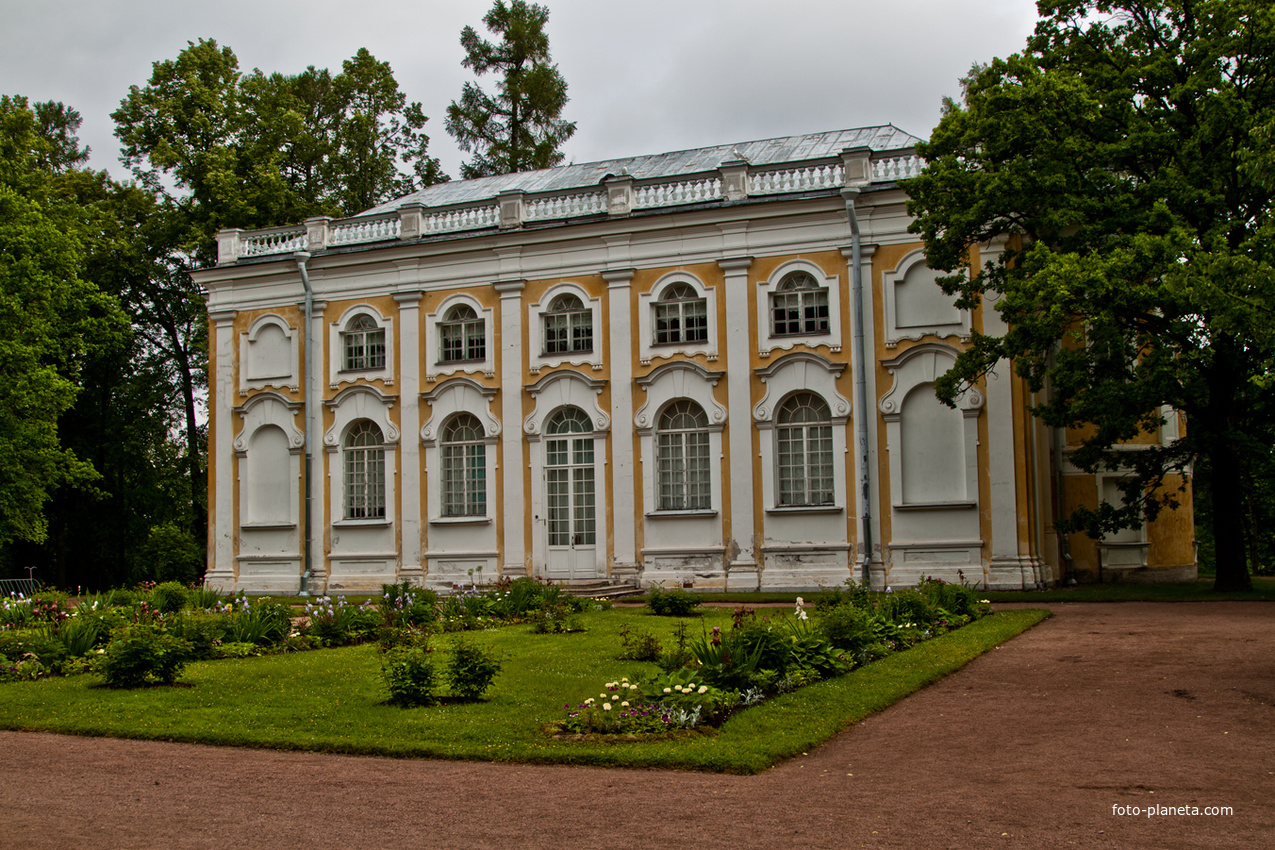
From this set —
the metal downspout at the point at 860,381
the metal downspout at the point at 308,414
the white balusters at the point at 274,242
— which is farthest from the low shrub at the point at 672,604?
the white balusters at the point at 274,242

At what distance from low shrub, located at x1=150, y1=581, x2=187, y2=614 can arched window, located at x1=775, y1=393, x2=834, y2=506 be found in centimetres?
1191

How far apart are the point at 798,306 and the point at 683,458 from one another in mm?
4095

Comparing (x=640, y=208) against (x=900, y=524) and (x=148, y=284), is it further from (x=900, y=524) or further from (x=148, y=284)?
(x=148, y=284)

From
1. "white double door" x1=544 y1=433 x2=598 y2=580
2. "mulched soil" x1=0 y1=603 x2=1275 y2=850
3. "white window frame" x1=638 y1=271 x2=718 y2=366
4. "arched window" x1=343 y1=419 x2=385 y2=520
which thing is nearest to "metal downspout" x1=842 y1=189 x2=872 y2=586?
"white window frame" x1=638 y1=271 x2=718 y2=366

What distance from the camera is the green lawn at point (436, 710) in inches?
327

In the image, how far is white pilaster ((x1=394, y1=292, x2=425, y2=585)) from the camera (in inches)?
1079

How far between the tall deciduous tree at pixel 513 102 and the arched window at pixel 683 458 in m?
17.7

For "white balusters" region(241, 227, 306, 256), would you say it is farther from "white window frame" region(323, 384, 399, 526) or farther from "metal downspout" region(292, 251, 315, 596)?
"white window frame" region(323, 384, 399, 526)

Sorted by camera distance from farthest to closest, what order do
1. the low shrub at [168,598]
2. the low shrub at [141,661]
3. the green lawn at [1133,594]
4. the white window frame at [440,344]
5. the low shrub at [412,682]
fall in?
the white window frame at [440,344], the green lawn at [1133,594], the low shrub at [168,598], the low shrub at [141,661], the low shrub at [412,682]

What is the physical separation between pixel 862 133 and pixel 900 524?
404 inches

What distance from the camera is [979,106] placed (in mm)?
20547

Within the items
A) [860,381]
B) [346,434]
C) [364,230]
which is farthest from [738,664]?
[364,230]

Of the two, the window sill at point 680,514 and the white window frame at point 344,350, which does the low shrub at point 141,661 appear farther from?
the white window frame at point 344,350

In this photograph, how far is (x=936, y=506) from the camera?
2380cm
